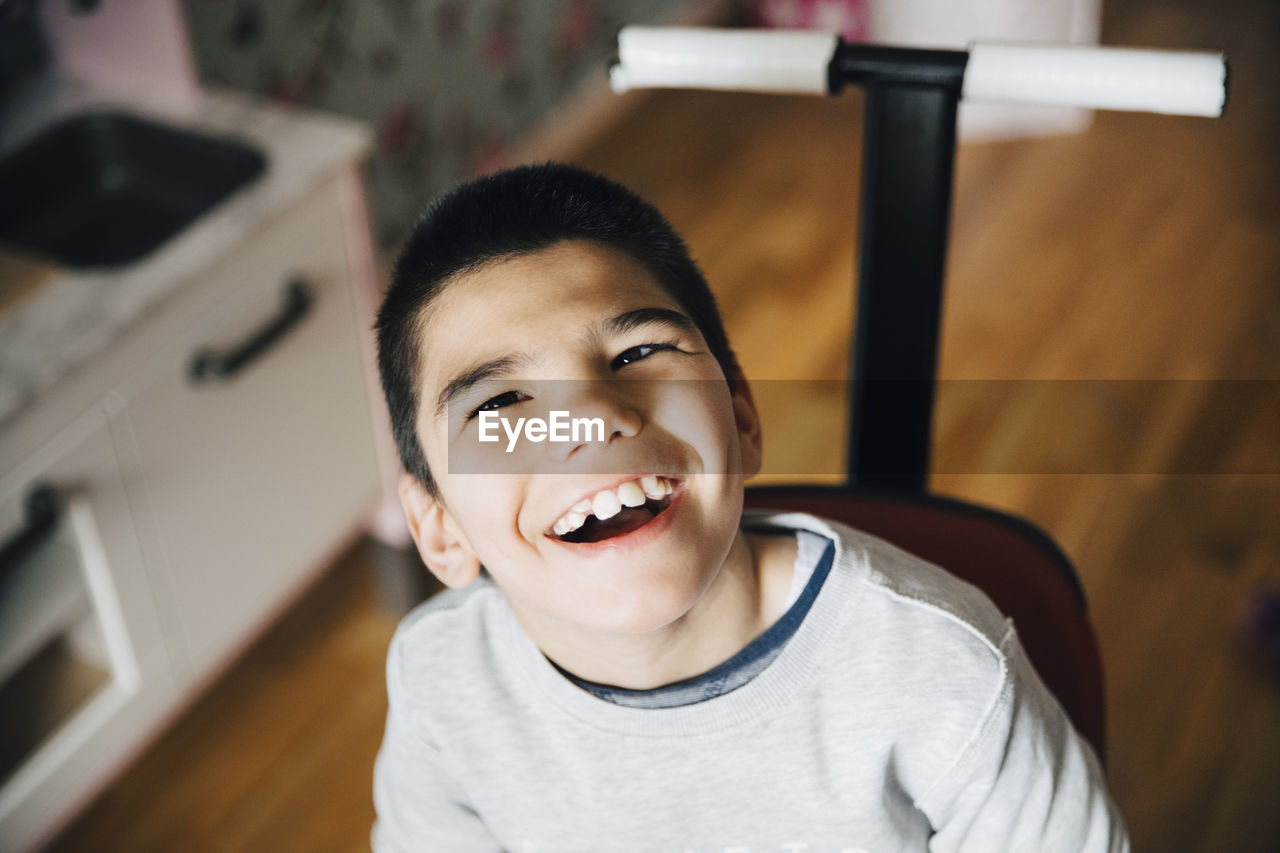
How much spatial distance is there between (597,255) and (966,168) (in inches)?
85.8

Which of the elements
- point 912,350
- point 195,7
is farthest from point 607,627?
point 195,7

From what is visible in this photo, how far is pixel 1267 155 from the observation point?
2.71 metres

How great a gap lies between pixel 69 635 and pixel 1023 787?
1.15 m

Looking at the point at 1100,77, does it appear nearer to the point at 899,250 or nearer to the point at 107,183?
the point at 899,250

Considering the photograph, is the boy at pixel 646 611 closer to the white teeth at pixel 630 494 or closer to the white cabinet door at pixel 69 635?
the white teeth at pixel 630 494

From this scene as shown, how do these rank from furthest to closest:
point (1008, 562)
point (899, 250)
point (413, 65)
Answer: point (413, 65)
point (899, 250)
point (1008, 562)

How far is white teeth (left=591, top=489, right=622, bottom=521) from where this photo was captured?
2.31ft

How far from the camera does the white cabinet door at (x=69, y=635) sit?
1.27 m

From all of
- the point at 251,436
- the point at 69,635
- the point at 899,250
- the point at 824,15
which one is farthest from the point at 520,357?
the point at 824,15

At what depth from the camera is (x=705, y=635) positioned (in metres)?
0.82

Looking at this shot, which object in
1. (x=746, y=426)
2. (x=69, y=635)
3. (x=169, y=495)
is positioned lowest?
(x=69, y=635)

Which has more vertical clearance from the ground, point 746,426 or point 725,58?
point 725,58

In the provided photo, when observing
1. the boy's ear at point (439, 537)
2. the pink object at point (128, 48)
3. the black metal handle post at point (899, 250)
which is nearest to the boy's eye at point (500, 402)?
the boy's ear at point (439, 537)

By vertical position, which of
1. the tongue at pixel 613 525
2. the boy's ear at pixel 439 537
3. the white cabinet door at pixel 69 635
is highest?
the tongue at pixel 613 525
